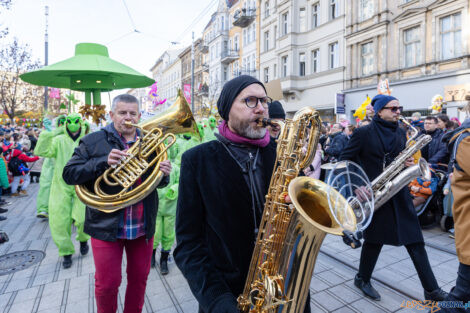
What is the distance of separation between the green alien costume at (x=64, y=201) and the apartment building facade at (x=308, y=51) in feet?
54.9

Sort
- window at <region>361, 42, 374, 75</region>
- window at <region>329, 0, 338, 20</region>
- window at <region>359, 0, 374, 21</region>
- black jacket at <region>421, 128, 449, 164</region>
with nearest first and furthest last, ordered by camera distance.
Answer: black jacket at <region>421, 128, 449, 164</region>, window at <region>359, 0, 374, 21</region>, window at <region>361, 42, 374, 75</region>, window at <region>329, 0, 338, 20</region>

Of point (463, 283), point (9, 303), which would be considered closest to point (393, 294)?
point (463, 283)

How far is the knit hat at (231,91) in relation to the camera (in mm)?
1772

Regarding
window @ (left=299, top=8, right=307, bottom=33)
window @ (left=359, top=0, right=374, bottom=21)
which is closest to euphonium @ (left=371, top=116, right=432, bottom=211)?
window @ (left=359, top=0, right=374, bottom=21)

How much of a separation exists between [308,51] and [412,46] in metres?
7.39

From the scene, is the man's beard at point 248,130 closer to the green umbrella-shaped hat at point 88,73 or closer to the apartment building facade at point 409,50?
the green umbrella-shaped hat at point 88,73

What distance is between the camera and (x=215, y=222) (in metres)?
1.65

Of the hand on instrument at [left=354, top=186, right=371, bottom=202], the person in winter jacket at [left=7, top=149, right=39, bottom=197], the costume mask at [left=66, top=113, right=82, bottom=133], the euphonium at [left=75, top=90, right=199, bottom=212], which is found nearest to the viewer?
the euphonium at [left=75, top=90, right=199, bottom=212]

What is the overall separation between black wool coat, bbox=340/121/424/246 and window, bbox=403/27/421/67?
13.7 meters

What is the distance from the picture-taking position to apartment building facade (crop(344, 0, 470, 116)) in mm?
12602

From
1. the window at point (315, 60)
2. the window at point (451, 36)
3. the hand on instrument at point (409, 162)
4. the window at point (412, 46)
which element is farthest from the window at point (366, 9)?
the hand on instrument at point (409, 162)

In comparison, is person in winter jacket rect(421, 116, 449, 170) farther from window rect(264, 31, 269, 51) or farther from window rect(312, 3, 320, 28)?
window rect(264, 31, 269, 51)

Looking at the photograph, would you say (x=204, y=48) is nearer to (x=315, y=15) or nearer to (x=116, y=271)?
(x=315, y=15)

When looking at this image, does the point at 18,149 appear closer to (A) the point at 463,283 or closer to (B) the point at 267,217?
(B) the point at 267,217
